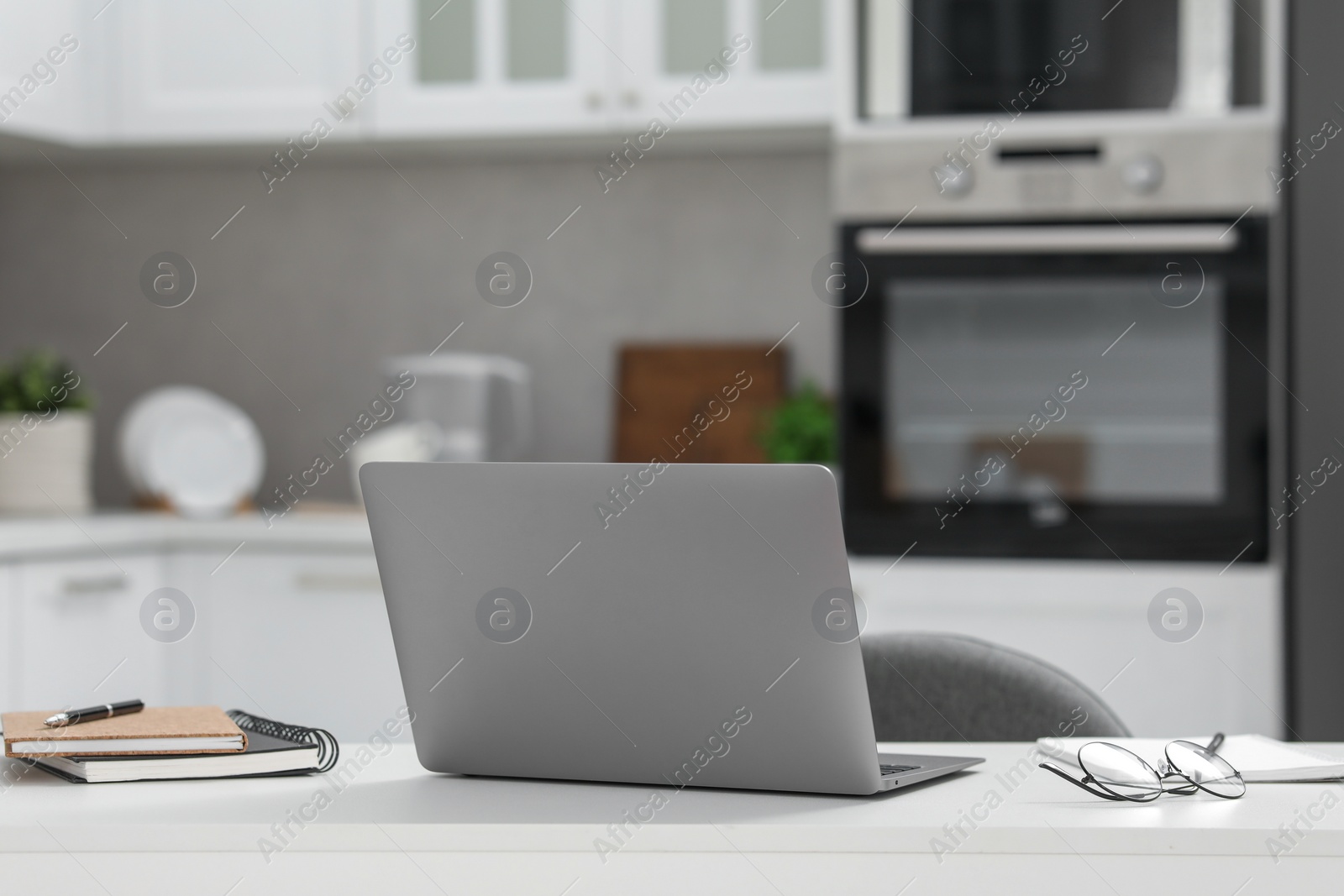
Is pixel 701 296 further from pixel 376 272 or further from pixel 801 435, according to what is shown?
pixel 376 272

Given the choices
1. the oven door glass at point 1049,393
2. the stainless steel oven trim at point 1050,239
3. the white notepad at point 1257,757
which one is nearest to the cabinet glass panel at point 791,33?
the stainless steel oven trim at point 1050,239

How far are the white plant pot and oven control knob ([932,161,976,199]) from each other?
175 cm

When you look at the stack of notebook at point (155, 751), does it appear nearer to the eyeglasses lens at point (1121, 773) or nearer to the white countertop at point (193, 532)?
the eyeglasses lens at point (1121, 773)

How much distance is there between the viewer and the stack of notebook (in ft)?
2.92

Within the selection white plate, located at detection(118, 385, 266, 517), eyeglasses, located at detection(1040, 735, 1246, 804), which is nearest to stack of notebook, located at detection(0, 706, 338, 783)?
eyeglasses, located at detection(1040, 735, 1246, 804)

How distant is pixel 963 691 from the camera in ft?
4.30

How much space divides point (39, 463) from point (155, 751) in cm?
193

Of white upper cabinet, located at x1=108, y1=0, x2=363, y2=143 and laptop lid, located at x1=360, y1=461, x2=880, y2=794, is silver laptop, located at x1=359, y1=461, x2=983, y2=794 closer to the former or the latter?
laptop lid, located at x1=360, y1=461, x2=880, y2=794

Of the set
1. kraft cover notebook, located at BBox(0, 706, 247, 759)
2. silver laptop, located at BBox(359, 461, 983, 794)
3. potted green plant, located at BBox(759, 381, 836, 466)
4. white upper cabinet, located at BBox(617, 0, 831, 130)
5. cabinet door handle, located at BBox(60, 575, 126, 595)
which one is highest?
white upper cabinet, located at BBox(617, 0, 831, 130)

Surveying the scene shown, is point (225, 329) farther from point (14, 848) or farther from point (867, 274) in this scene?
point (14, 848)

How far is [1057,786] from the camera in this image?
2.86 feet

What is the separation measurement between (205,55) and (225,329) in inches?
26.4

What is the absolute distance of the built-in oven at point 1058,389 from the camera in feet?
7.22

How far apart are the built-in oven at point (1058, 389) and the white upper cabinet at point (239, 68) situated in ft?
3.53
